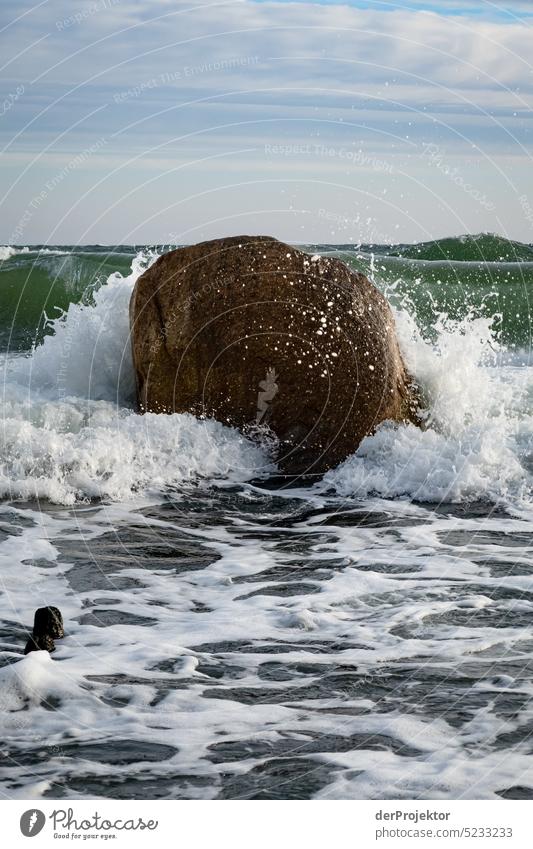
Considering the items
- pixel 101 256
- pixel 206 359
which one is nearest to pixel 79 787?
pixel 206 359

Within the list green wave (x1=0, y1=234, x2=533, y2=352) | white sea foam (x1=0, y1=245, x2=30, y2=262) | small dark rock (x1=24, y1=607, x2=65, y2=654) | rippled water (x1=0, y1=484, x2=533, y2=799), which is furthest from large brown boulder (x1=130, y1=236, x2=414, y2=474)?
white sea foam (x1=0, y1=245, x2=30, y2=262)

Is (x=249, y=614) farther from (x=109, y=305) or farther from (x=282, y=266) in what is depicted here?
(x=109, y=305)

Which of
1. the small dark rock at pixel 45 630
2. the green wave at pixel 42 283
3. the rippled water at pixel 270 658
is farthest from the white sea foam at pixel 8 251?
the small dark rock at pixel 45 630

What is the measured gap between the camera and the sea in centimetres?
371

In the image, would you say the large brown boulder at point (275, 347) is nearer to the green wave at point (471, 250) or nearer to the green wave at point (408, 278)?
the green wave at point (408, 278)

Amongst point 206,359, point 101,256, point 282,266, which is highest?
point 101,256

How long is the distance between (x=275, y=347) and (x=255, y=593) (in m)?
3.57

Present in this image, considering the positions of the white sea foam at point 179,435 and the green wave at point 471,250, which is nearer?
the white sea foam at point 179,435

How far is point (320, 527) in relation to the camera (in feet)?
23.6

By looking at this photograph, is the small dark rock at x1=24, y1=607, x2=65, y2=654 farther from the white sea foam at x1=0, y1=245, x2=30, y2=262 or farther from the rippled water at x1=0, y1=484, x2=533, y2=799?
the white sea foam at x1=0, y1=245, x2=30, y2=262

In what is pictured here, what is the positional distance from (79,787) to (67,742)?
0.34 meters

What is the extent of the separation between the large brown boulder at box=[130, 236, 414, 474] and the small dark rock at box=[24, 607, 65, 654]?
4.01m

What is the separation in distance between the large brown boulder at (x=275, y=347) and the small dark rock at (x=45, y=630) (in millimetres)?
4010

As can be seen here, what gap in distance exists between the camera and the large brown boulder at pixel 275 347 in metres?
8.81
